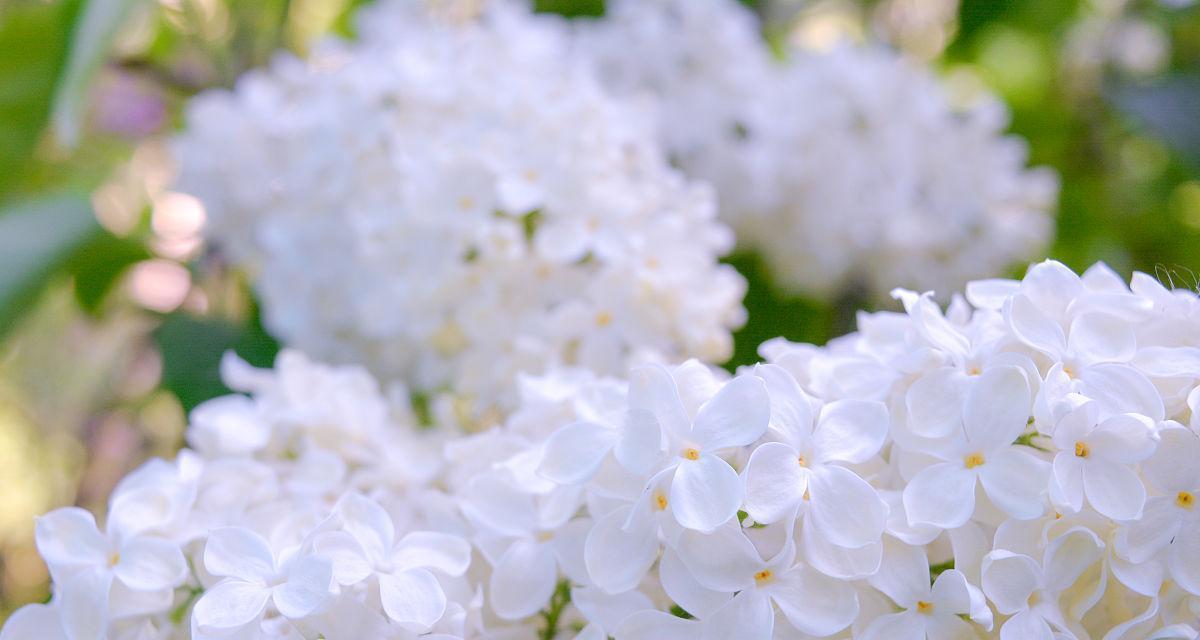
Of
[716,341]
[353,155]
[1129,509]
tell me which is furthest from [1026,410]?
[353,155]

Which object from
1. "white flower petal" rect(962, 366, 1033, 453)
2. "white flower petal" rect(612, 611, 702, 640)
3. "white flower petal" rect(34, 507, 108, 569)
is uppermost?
"white flower petal" rect(962, 366, 1033, 453)

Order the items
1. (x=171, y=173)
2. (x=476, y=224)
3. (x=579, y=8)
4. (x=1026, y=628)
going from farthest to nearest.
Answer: (x=579, y=8), (x=171, y=173), (x=476, y=224), (x=1026, y=628)

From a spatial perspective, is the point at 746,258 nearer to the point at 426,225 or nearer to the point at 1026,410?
the point at 426,225

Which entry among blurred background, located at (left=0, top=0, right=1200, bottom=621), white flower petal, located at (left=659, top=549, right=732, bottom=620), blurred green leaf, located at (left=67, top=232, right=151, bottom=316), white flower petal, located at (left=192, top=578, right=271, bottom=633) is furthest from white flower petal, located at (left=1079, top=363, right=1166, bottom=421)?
blurred green leaf, located at (left=67, top=232, right=151, bottom=316)

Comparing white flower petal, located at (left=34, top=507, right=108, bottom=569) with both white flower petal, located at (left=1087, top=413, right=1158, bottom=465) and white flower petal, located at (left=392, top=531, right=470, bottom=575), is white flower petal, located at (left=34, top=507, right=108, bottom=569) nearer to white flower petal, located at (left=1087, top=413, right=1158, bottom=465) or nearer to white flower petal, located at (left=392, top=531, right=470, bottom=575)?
white flower petal, located at (left=392, top=531, right=470, bottom=575)

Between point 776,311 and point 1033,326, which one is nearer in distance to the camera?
point 1033,326

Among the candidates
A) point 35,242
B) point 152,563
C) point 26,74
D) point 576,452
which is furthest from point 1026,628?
point 26,74

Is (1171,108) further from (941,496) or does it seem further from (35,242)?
(35,242)

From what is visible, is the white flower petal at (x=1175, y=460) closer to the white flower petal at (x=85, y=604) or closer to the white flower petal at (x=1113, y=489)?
the white flower petal at (x=1113, y=489)
